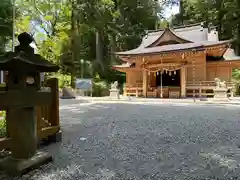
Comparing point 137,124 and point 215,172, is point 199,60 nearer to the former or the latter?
point 137,124

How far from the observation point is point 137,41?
24.5m

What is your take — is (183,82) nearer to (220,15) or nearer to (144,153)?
(144,153)

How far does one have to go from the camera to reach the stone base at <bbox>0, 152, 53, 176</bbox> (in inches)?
98.8

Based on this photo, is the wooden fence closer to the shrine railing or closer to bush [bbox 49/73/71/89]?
the shrine railing

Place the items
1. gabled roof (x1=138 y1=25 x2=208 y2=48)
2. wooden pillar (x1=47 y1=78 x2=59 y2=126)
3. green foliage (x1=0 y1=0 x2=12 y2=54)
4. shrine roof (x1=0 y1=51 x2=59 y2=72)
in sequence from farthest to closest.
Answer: green foliage (x1=0 y1=0 x2=12 y2=54) → gabled roof (x1=138 y1=25 x2=208 y2=48) → wooden pillar (x1=47 y1=78 x2=59 y2=126) → shrine roof (x1=0 y1=51 x2=59 y2=72)

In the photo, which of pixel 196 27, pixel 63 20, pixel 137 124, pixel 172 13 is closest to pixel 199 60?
pixel 196 27

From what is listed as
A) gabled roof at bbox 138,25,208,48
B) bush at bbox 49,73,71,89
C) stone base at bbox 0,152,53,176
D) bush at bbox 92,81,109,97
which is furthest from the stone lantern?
bush at bbox 49,73,71,89

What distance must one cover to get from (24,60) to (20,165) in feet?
3.76

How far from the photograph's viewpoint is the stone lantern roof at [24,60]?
2506mm

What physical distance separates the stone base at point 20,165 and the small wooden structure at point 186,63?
12.3 metres

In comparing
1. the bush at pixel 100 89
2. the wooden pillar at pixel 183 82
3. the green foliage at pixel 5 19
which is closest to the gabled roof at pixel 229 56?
the wooden pillar at pixel 183 82

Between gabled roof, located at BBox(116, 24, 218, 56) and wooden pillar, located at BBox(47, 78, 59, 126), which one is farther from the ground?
gabled roof, located at BBox(116, 24, 218, 56)

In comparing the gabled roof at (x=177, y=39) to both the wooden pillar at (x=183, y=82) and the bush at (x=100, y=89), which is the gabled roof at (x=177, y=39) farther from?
the bush at (x=100, y=89)

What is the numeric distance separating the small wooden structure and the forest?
202 inches
